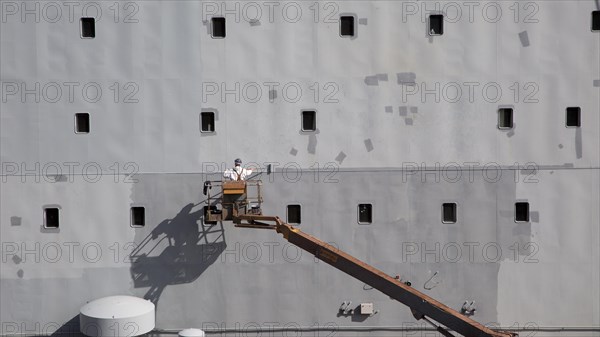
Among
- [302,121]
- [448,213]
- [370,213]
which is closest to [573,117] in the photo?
[448,213]

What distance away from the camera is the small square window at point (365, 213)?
28.9 feet

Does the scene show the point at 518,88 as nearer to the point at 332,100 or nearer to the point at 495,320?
the point at 332,100

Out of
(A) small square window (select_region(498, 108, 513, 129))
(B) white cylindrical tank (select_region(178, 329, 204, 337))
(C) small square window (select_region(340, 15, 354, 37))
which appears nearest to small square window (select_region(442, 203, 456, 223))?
(A) small square window (select_region(498, 108, 513, 129))

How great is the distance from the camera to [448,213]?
8.83 meters

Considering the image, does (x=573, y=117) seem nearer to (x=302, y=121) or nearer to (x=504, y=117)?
(x=504, y=117)

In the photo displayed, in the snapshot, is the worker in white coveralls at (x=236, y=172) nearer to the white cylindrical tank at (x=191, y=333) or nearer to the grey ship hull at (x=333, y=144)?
the grey ship hull at (x=333, y=144)

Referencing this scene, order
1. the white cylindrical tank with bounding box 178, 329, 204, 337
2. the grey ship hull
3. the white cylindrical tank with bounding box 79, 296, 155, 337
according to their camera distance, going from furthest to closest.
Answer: the grey ship hull < the white cylindrical tank with bounding box 178, 329, 204, 337 < the white cylindrical tank with bounding box 79, 296, 155, 337

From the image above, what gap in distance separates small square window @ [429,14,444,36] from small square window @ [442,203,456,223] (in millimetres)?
2689

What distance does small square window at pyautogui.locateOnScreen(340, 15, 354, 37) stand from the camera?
28.9ft

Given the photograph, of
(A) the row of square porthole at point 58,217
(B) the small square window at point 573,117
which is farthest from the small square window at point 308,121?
(B) the small square window at point 573,117

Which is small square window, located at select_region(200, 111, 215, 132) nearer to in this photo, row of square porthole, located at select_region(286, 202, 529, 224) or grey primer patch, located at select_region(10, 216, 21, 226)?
row of square porthole, located at select_region(286, 202, 529, 224)

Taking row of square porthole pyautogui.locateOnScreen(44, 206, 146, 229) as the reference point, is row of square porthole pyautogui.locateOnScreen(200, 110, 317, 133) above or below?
above

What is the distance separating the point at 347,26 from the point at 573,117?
12.4 feet

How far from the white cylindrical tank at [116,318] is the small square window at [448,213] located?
A: 467cm
